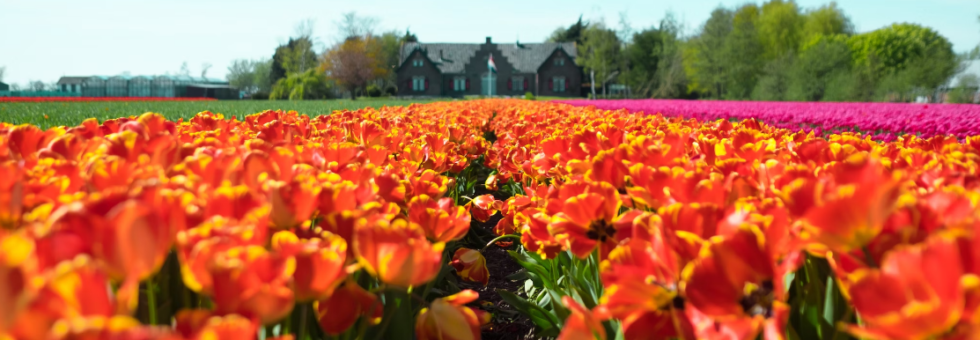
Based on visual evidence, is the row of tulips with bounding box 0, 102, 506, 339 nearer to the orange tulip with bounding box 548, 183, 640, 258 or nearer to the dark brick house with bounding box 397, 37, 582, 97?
the orange tulip with bounding box 548, 183, 640, 258

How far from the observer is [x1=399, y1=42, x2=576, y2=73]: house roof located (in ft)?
212

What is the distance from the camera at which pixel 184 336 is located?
0.63 metres

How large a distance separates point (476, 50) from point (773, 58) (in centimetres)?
2895

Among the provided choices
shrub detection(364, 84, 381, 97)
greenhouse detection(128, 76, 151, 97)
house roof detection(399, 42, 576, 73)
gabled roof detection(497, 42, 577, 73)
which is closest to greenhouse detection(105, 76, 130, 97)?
greenhouse detection(128, 76, 151, 97)

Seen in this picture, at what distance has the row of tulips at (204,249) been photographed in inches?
22.8

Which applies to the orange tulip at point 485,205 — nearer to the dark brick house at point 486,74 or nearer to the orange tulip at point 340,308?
the orange tulip at point 340,308

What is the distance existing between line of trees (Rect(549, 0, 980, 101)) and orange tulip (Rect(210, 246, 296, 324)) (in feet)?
139

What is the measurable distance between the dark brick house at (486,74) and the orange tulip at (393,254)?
6264 centimetres

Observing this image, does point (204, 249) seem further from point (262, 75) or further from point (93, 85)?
point (262, 75)

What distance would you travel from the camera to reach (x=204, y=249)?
2.23 feet

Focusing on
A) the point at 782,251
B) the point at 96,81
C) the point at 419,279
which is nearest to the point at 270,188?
the point at 419,279

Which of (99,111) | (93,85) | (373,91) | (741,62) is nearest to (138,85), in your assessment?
(93,85)

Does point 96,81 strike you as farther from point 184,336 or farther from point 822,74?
point 184,336

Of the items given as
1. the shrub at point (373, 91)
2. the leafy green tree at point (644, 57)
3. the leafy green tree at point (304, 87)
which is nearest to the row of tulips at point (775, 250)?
the leafy green tree at point (304, 87)
